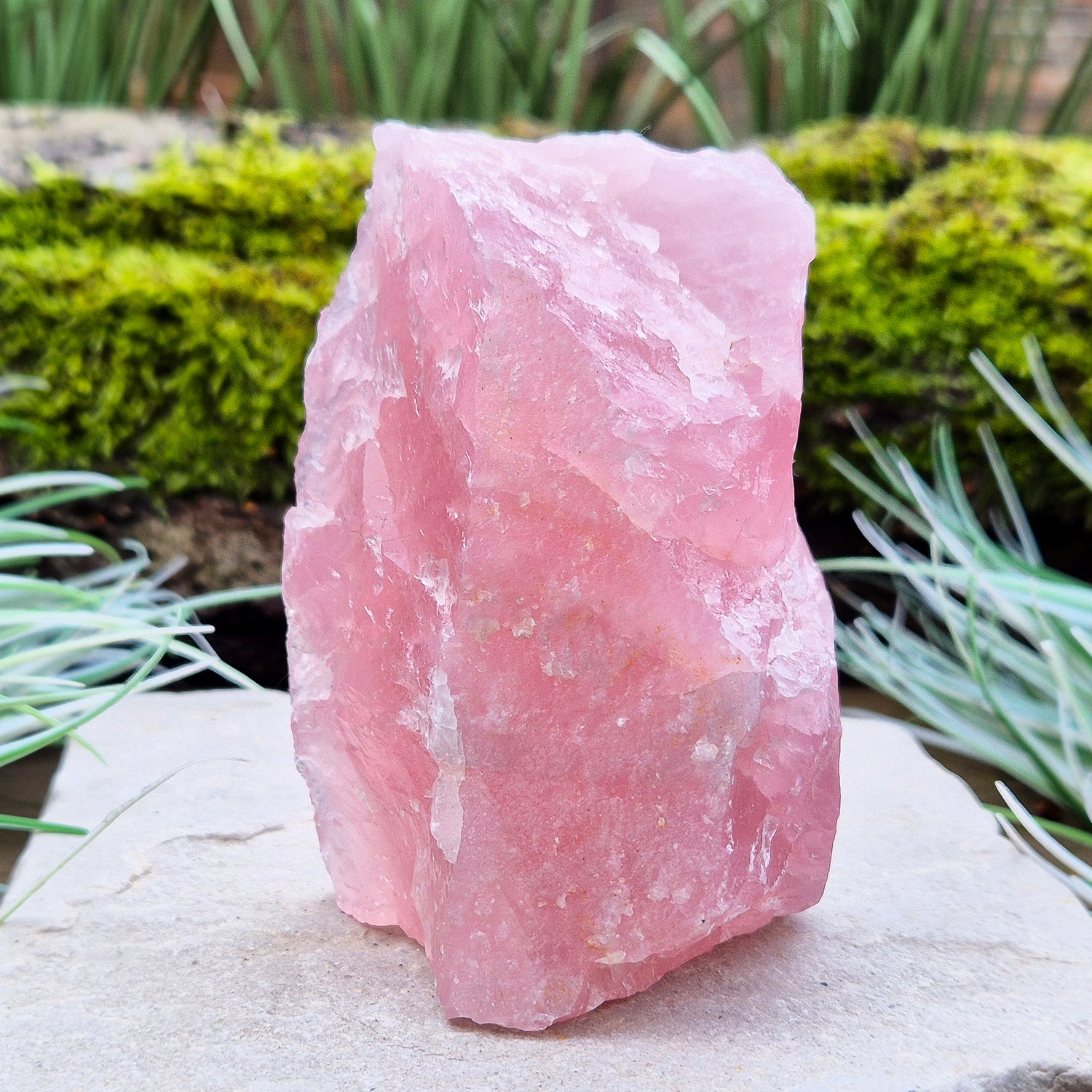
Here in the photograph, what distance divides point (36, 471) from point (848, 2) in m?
1.68

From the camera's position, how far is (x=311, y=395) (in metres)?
1.02

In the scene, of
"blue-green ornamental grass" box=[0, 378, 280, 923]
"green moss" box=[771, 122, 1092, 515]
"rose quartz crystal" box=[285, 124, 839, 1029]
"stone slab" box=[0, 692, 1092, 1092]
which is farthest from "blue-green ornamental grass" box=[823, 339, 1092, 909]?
"blue-green ornamental grass" box=[0, 378, 280, 923]

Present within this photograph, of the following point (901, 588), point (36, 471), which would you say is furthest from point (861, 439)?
point (36, 471)

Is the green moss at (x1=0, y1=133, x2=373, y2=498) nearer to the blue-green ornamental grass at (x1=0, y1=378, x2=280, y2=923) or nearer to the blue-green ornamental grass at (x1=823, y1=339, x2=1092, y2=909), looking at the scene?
the blue-green ornamental grass at (x1=0, y1=378, x2=280, y2=923)

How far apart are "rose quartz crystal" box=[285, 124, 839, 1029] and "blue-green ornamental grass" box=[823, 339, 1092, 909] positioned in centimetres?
50

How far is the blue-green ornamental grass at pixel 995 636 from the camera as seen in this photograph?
1423 mm

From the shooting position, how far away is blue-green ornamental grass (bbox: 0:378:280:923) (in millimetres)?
1188

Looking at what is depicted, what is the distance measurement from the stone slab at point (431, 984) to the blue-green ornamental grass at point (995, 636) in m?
0.21

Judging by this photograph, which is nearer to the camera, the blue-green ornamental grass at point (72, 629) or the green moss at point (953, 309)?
the blue-green ornamental grass at point (72, 629)

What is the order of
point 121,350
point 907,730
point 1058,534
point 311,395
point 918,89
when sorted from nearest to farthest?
point 311,395 → point 907,730 → point 121,350 → point 1058,534 → point 918,89

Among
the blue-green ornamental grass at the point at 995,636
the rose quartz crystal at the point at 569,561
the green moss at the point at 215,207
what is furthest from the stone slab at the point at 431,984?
the green moss at the point at 215,207

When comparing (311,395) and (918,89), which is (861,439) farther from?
(311,395)

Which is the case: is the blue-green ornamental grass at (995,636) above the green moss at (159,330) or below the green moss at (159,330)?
below

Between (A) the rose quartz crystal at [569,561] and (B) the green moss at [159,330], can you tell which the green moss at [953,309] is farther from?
(A) the rose quartz crystal at [569,561]
